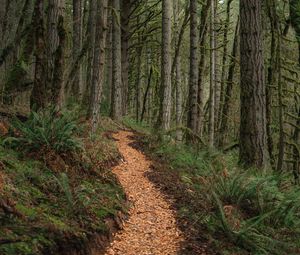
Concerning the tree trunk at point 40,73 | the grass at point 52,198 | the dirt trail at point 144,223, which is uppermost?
the tree trunk at point 40,73

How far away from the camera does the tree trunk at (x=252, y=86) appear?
7.91m

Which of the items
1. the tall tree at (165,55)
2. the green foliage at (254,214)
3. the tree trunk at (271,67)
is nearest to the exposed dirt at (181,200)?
the green foliage at (254,214)

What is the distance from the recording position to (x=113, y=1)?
14438 millimetres

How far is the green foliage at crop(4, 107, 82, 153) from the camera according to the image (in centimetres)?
646

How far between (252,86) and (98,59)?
4.08m

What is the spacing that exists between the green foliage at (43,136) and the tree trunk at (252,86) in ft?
11.0

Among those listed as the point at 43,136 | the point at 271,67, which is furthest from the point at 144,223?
the point at 271,67

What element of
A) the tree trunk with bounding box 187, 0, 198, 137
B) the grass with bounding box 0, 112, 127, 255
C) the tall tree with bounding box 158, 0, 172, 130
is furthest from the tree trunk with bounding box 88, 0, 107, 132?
the tree trunk with bounding box 187, 0, 198, 137

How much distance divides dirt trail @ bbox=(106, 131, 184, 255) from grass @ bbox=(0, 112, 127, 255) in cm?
27

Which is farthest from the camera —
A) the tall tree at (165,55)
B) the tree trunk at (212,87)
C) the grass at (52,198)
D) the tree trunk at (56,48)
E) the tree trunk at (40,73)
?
the tree trunk at (212,87)

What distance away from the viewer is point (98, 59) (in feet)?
33.4

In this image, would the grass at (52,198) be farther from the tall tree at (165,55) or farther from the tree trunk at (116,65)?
the tree trunk at (116,65)

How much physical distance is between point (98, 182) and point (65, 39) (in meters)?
3.44

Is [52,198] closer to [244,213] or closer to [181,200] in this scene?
[181,200]
